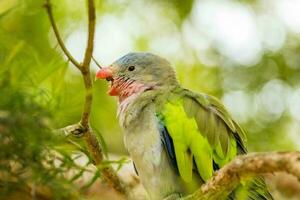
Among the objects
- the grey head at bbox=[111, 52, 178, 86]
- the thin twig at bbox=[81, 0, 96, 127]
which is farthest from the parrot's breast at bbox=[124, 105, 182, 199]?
the thin twig at bbox=[81, 0, 96, 127]

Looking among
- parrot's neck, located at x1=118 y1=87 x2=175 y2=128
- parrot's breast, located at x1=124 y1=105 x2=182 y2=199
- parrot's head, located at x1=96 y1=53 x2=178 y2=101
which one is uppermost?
parrot's head, located at x1=96 y1=53 x2=178 y2=101

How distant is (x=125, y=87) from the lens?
2920 millimetres

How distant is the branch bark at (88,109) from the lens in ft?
5.50

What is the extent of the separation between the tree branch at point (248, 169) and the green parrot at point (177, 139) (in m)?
0.68

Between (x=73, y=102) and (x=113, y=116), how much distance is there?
6.98 feet

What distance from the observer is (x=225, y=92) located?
169 inches

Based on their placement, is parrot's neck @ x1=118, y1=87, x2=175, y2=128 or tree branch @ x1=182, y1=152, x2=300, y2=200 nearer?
tree branch @ x1=182, y1=152, x2=300, y2=200

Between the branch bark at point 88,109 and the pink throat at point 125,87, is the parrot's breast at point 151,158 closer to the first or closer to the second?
the pink throat at point 125,87

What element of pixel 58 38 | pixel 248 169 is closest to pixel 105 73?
pixel 58 38

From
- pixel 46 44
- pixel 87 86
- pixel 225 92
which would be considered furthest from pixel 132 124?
pixel 225 92

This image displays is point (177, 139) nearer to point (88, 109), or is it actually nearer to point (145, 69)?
point (145, 69)

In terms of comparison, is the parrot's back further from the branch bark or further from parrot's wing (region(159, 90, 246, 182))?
the branch bark

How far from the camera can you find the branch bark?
5.50 feet

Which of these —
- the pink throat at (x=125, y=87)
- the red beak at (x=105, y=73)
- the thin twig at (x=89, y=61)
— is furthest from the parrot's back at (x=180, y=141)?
the thin twig at (x=89, y=61)
